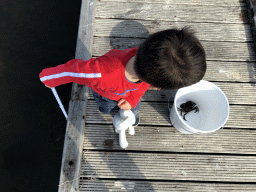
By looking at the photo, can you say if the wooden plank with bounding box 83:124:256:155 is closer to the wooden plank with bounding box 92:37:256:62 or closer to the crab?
the crab

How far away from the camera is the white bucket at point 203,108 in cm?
138

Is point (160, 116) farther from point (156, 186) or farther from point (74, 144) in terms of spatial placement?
point (74, 144)

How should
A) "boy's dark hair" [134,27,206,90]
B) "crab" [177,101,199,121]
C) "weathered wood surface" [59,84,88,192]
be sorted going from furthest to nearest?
"crab" [177,101,199,121] < "weathered wood surface" [59,84,88,192] < "boy's dark hair" [134,27,206,90]

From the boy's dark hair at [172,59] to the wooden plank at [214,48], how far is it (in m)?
1.10

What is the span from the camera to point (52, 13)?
262 centimetres

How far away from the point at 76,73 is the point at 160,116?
3.08ft

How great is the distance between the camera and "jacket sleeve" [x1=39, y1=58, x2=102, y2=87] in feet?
3.07

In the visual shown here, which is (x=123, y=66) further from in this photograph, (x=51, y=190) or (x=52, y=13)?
(x=52, y=13)

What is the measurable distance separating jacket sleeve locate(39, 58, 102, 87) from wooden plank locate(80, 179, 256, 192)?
2.91 ft

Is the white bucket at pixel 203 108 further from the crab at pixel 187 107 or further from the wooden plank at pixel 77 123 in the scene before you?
the wooden plank at pixel 77 123

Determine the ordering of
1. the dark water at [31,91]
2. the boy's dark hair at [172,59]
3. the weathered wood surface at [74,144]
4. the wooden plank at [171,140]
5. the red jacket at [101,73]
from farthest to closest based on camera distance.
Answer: the dark water at [31,91] < the wooden plank at [171,140] < the weathered wood surface at [74,144] < the red jacket at [101,73] < the boy's dark hair at [172,59]

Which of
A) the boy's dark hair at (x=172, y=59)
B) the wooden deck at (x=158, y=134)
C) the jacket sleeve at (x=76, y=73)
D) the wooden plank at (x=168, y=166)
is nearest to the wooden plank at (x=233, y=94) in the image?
the wooden deck at (x=158, y=134)

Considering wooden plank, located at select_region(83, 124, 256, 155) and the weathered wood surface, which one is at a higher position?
the weathered wood surface

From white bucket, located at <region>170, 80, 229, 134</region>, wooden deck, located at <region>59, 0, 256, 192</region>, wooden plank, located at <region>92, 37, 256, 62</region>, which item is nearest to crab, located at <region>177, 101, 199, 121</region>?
white bucket, located at <region>170, 80, 229, 134</region>
